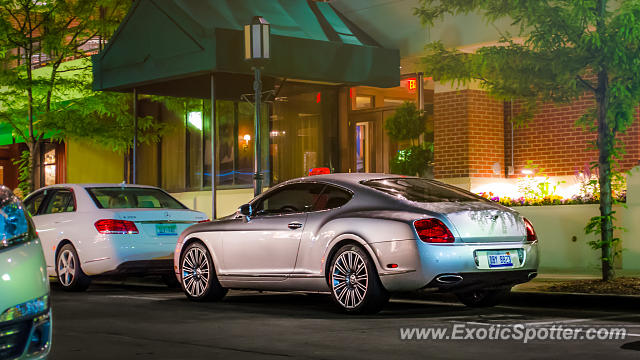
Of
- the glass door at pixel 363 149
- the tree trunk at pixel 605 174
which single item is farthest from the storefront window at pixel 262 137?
the tree trunk at pixel 605 174

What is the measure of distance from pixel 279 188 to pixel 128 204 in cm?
416

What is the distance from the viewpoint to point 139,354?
7586 mm

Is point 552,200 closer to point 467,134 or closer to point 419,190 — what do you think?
point 467,134

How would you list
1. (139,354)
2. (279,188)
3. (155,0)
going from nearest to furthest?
(139,354)
(279,188)
(155,0)

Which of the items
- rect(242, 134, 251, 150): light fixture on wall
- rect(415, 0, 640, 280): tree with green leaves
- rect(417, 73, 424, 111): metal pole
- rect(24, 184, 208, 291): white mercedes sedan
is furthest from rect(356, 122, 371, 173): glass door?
rect(415, 0, 640, 280): tree with green leaves

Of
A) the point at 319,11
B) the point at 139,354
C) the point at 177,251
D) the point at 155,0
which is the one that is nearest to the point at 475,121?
the point at 319,11

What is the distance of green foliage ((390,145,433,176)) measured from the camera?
64.4 ft

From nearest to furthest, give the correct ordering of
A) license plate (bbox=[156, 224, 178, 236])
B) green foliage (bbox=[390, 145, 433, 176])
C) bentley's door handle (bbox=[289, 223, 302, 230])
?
bentley's door handle (bbox=[289, 223, 302, 230]) < license plate (bbox=[156, 224, 178, 236]) < green foliage (bbox=[390, 145, 433, 176])

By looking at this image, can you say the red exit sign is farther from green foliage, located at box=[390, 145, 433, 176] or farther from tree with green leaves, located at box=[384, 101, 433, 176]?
green foliage, located at box=[390, 145, 433, 176]

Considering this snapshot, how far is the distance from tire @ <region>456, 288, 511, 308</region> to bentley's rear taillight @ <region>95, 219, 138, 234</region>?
16.3ft

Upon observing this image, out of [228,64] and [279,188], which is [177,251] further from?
[228,64]

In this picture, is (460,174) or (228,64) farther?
(460,174)

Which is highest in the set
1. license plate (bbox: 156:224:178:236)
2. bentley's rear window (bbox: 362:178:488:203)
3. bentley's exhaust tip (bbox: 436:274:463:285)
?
bentley's rear window (bbox: 362:178:488:203)

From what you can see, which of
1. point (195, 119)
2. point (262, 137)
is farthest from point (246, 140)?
point (195, 119)
